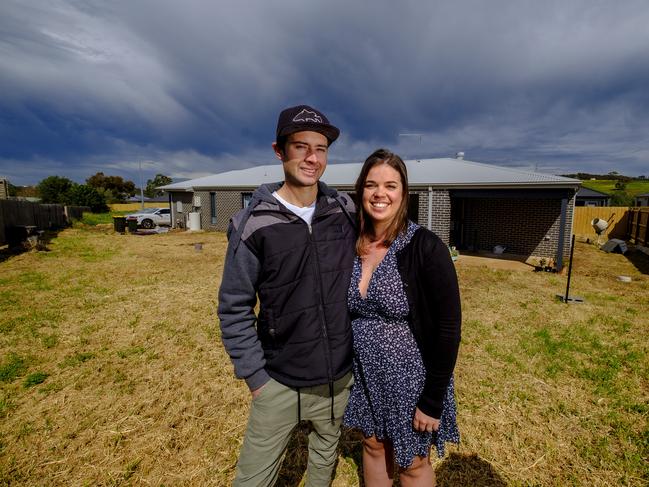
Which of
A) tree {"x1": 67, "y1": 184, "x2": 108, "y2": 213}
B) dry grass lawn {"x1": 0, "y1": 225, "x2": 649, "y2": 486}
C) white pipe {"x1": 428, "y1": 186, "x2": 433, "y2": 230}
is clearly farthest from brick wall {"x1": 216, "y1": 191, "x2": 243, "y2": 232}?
tree {"x1": 67, "y1": 184, "x2": 108, "y2": 213}

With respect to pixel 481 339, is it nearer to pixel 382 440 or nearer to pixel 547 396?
pixel 547 396

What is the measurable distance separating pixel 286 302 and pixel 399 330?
643 mm

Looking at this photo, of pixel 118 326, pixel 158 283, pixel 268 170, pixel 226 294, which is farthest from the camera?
pixel 268 170

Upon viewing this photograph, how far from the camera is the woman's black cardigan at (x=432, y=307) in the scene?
1.59 metres

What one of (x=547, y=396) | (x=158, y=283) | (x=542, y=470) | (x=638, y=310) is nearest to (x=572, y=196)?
(x=638, y=310)

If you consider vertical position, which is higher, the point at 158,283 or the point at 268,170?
the point at 268,170

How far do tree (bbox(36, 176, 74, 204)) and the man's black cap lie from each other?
5712cm

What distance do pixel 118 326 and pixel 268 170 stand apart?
18883mm

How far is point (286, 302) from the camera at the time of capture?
1.74 m

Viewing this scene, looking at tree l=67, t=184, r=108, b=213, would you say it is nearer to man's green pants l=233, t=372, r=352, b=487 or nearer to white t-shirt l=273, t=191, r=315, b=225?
white t-shirt l=273, t=191, r=315, b=225

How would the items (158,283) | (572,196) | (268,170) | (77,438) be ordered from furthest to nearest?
(268,170) < (572,196) < (158,283) < (77,438)

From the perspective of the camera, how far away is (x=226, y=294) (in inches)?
68.2

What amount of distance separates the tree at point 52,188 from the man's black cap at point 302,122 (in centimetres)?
5712

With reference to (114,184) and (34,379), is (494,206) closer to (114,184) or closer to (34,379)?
(34,379)
